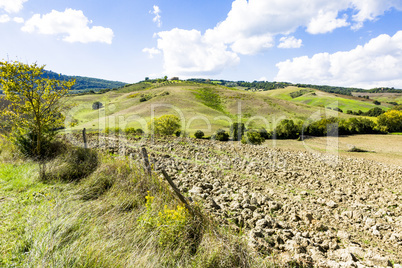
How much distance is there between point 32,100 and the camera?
841cm

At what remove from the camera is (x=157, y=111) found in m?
57.8

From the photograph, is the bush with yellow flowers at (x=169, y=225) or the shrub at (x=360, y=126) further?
the shrub at (x=360, y=126)

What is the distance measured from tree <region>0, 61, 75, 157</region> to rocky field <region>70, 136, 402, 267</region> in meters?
3.32

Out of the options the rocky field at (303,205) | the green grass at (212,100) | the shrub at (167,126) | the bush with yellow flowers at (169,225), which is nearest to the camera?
the bush with yellow flowers at (169,225)

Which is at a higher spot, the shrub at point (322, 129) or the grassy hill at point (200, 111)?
the grassy hill at point (200, 111)

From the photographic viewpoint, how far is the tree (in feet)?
25.7

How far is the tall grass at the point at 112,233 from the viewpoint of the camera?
2.94 metres

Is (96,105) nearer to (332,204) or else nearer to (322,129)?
(322,129)

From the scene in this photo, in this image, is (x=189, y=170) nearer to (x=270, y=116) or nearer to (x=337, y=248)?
(x=337, y=248)

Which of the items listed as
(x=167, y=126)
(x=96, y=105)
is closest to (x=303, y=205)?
Answer: (x=167, y=126)

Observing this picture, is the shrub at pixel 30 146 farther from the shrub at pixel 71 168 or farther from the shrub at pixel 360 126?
the shrub at pixel 360 126

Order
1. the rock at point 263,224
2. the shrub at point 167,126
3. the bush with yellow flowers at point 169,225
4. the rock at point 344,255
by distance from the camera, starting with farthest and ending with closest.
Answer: the shrub at point 167,126, the rock at point 263,224, the rock at point 344,255, the bush with yellow flowers at point 169,225

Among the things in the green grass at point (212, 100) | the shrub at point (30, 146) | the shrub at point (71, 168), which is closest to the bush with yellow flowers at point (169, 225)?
the shrub at point (71, 168)

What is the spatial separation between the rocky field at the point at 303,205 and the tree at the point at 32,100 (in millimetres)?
3318
